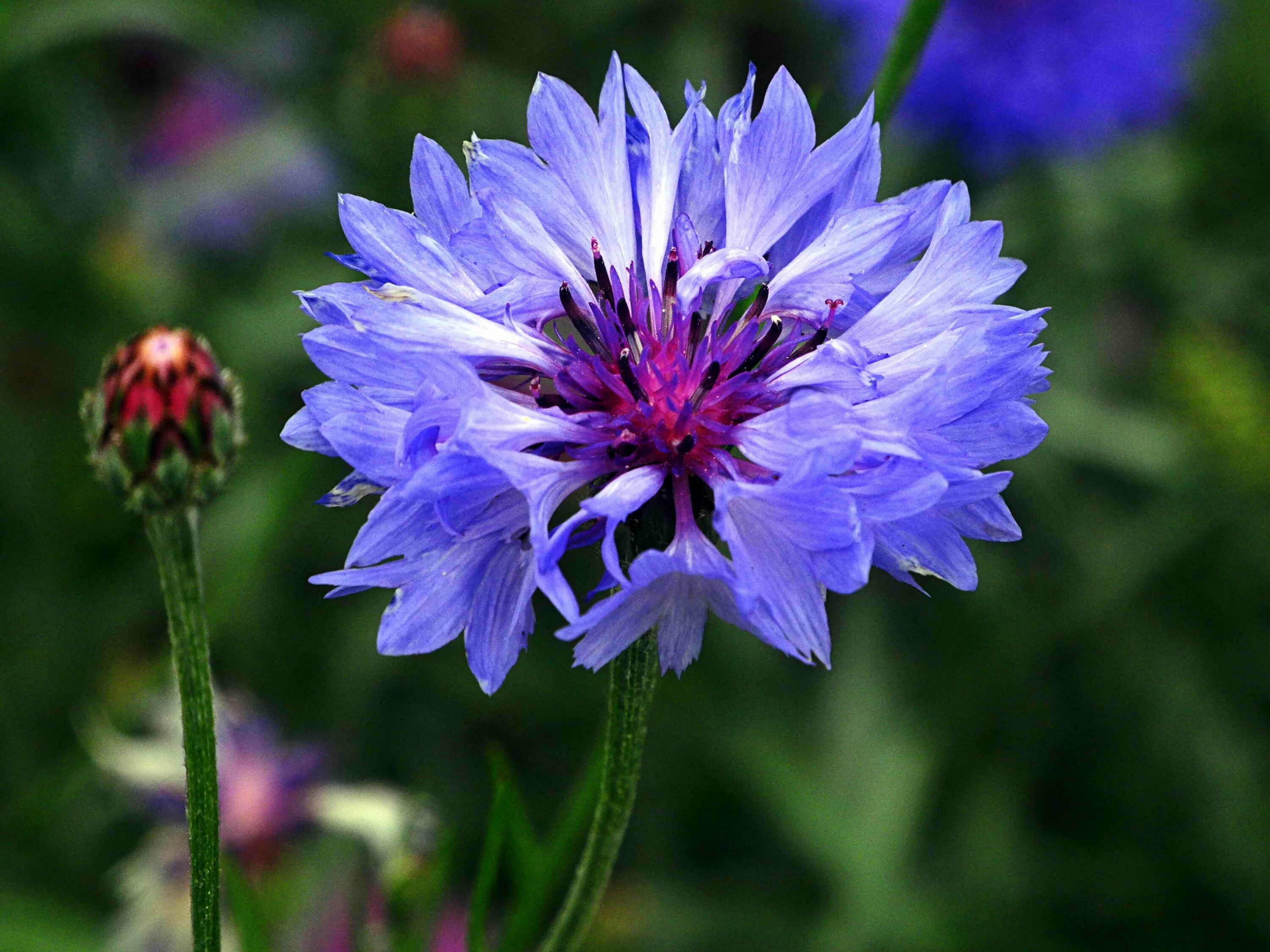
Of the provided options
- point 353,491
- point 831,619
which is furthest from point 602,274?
point 831,619

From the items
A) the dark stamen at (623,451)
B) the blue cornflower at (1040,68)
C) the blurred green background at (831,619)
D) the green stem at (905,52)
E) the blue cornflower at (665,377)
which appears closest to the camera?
the blue cornflower at (665,377)

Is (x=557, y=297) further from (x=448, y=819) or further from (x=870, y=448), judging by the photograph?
(x=448, y=819)

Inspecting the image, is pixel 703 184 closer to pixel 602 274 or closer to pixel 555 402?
pixel 602 274

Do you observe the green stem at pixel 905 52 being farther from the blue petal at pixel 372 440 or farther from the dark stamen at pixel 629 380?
the blue petal at pixel 372 440

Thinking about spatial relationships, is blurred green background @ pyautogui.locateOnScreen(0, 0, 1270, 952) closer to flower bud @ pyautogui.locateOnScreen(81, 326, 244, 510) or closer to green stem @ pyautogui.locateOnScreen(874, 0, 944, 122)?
flower bud @ pyautogui.locateOnScreen(81, 326, 244, 510)

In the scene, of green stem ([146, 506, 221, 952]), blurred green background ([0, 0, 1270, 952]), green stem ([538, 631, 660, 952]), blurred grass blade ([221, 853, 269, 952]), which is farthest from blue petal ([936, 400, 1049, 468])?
blurred green background ([0, 0, 1270, 952])

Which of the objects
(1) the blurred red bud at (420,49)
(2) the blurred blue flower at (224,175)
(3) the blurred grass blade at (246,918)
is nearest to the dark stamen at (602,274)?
(3) the blurred grass blade at (246,918)
